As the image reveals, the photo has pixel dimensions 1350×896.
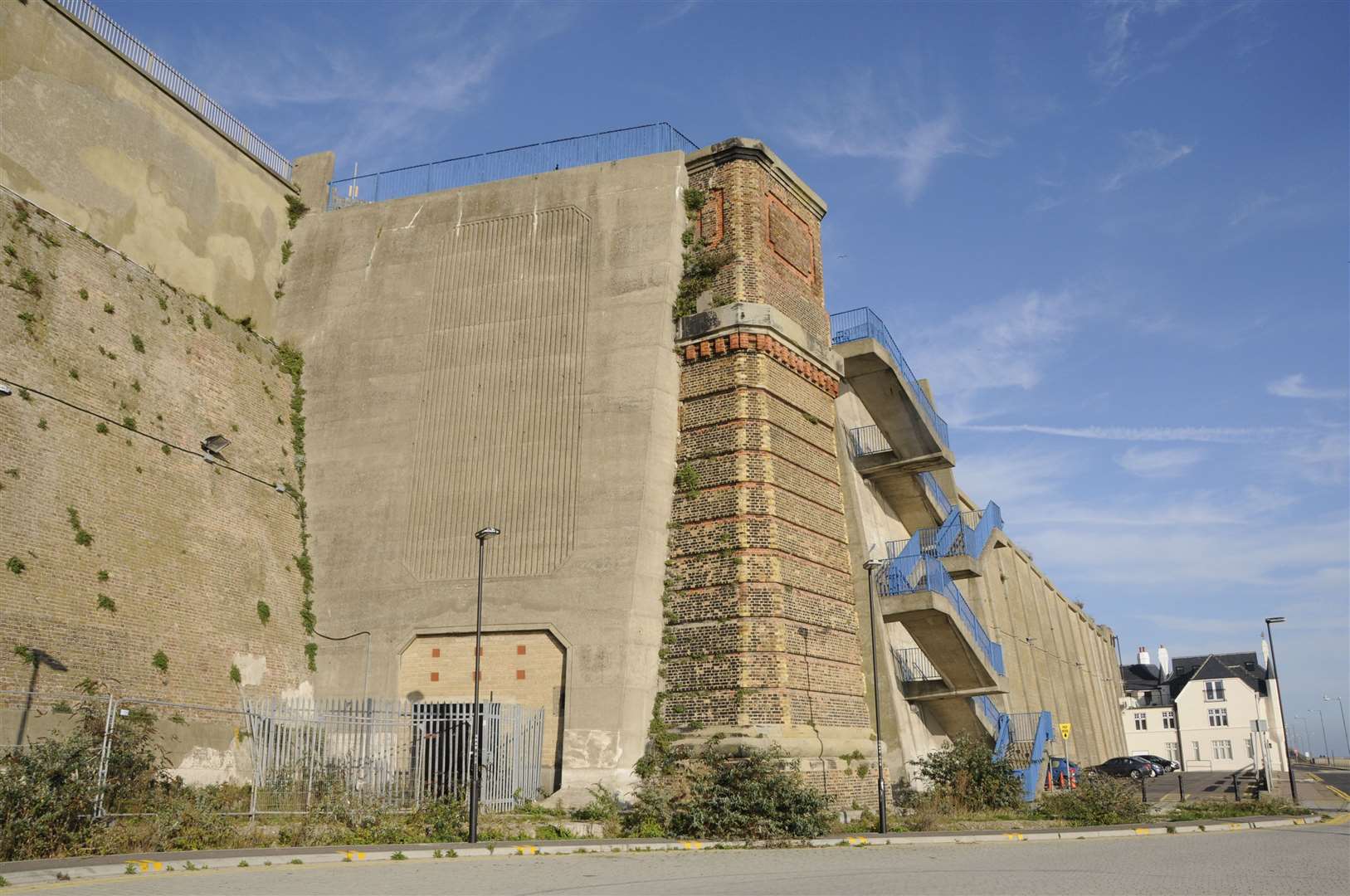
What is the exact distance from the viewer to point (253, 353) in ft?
86.5

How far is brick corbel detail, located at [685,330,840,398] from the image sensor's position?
2412cm

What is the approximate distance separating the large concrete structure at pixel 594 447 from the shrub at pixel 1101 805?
3063 millimetres

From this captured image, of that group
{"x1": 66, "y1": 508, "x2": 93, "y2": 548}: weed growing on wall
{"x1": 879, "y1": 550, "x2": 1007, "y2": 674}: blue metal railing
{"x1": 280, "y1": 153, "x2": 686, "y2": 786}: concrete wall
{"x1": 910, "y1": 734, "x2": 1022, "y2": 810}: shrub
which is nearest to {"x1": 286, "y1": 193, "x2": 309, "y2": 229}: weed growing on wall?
{"x1": 280, "y1": 153, "x2": 686, "y2": 786}: concrete wall

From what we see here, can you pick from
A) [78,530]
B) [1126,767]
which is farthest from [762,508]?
[1126,767]

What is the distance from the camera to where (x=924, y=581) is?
25672 mm

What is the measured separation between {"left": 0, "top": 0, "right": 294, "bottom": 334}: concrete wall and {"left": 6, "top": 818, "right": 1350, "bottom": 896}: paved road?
52.3 feet

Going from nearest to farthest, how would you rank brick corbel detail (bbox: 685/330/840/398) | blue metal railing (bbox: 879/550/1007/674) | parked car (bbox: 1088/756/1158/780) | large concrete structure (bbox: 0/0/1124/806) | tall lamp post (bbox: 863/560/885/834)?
tall lamp post (bbox: 863/560/885/834) → large concrete structure (bbox: 0/0/1124/806) → brick corbel detail (bbox: 685/330/840/398) → blue metal railing (bbox: 879/550/1007/674) → parked car (bbox: 1088/756/1158/780)

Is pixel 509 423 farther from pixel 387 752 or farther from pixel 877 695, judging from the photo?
pixel 877 695

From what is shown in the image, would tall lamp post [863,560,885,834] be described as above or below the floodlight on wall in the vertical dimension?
below

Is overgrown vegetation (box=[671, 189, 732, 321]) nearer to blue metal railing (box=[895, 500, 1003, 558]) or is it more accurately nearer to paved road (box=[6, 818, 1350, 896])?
blue metal railing (box=[895, 500, 1003, 558])

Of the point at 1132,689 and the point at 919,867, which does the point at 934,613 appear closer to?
the point at 919,867

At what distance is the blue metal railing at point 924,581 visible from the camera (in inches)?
997

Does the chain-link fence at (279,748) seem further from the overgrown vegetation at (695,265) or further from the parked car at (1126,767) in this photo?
the parked car at (1126,767)

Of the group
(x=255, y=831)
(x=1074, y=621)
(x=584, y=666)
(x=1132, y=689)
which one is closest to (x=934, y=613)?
(x=584, y=666)
